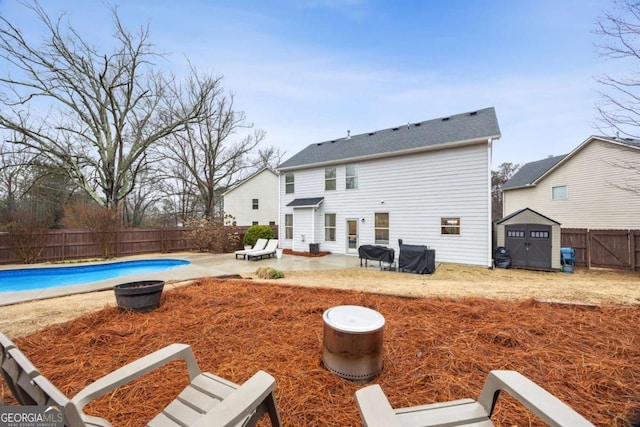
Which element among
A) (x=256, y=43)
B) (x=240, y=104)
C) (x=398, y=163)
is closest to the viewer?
(x=256, y=43)

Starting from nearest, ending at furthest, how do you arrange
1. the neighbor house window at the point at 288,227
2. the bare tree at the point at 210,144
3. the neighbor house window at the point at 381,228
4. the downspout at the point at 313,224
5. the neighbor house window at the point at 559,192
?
the neighbor house window at the point at 381,228
the downspout at the point at 313,224
the neighbor house window at the point at 288,227
the neighbor house window at the point at 559,192
the bare tree at the point at 210,144

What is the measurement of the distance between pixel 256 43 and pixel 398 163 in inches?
311

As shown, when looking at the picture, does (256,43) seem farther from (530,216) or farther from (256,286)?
(530,216)

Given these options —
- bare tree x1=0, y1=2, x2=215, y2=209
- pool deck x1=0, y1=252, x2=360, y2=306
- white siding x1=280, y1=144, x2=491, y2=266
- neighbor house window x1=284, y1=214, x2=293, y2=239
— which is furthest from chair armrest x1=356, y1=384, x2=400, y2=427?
bare tree x1=0, y1=2, x2=215, y2=209

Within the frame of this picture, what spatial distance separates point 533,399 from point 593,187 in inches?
776

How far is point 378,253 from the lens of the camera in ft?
31.6

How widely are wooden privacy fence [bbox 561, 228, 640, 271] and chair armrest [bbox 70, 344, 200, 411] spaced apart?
47.8 feet

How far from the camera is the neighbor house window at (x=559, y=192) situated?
15.8m

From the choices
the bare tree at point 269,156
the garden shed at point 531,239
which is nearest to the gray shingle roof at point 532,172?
the garden shed at point 531,239

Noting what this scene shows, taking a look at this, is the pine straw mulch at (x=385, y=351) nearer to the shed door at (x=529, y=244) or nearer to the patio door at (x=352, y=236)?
the shed door at (x=529, y=244)

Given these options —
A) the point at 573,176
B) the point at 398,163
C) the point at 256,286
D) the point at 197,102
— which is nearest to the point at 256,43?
the point at 398,163

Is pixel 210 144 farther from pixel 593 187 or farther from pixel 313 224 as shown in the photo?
pixel 593 187

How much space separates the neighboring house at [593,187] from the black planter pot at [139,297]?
1828 centimetres

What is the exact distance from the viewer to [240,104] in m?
22.2
